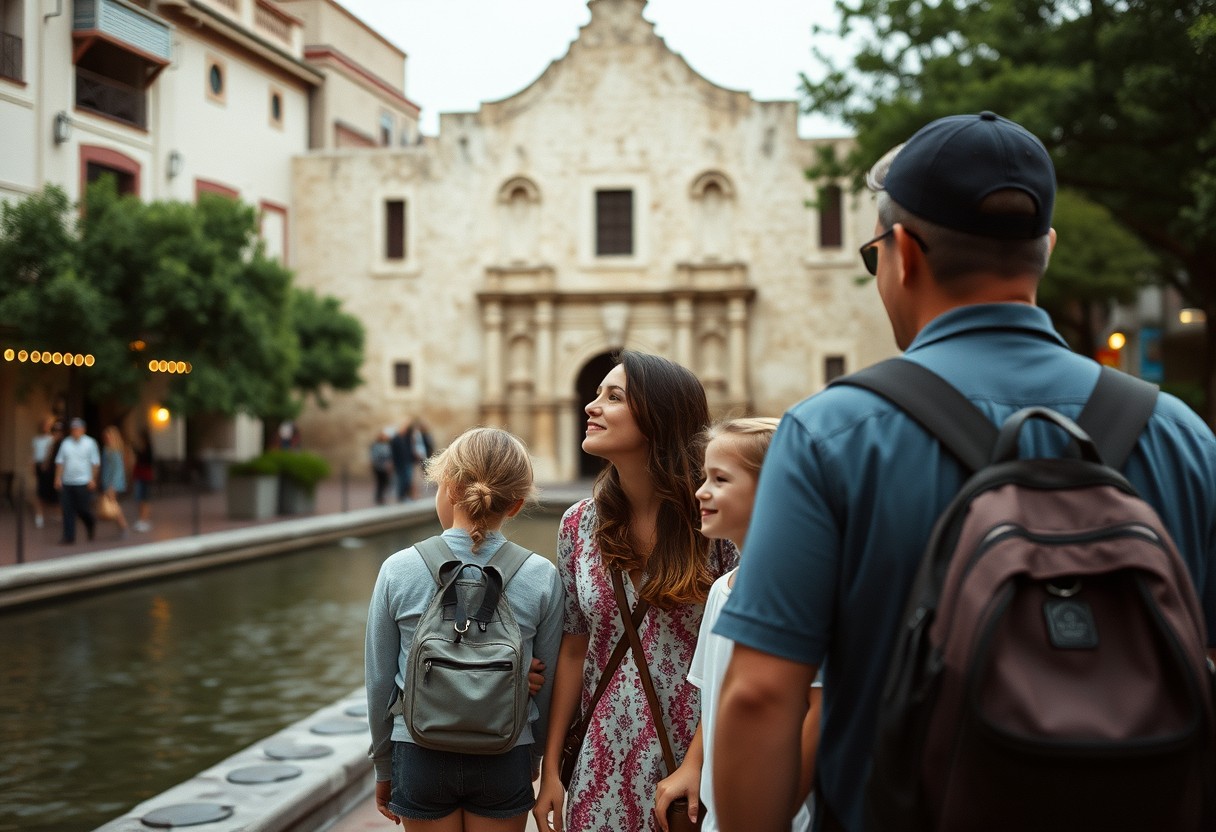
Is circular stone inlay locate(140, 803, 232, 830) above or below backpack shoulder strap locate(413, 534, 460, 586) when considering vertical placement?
below

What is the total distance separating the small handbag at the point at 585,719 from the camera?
3.21 m

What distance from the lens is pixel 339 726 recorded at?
6.18 m

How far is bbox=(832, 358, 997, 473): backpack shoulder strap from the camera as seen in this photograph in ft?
5.64

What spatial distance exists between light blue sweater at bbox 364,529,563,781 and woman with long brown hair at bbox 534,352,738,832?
0.06m

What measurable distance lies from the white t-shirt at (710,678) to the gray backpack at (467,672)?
0.52 meters

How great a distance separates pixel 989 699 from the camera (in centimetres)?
147

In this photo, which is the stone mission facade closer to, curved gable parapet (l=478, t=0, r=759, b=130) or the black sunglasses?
curved gable parapet (l=478, t=0, r=759, b=130)

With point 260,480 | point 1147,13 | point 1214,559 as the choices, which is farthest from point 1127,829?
point 260,480

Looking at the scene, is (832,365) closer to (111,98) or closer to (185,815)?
(111,98)

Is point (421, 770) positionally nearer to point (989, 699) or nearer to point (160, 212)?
point (989, 699)

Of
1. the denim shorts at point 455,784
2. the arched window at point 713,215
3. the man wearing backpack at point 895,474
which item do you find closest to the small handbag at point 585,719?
the denim shorts at point 455,784

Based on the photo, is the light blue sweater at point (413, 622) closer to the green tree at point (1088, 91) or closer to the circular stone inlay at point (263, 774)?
the circular stone inlay at point (263, 774)

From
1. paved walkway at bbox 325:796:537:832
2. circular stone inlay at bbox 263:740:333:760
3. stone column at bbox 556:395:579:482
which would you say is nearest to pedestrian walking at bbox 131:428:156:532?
stone column at bbox 556:395:579:482

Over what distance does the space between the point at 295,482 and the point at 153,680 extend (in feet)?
42.7
